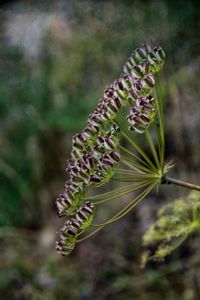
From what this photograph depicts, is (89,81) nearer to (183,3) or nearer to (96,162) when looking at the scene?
(183,3)

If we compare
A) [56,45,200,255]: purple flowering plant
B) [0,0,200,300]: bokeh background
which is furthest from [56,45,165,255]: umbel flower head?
[0,0,200,300]: bokeh background

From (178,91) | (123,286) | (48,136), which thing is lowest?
(123,286)

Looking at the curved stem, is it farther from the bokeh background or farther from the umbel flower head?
the bokeh background

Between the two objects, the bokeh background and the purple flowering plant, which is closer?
the purple flowering plant

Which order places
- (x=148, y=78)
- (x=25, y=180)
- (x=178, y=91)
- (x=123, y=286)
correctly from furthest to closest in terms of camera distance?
(x=25, y=180) < (x=178, y=91) < (x=123, y=286) < (x=148, y=78)

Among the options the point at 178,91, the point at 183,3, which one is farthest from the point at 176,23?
the point at 178,91

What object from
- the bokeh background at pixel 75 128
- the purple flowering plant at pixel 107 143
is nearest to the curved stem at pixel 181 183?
the purple flowering plant at pixel 107 143
